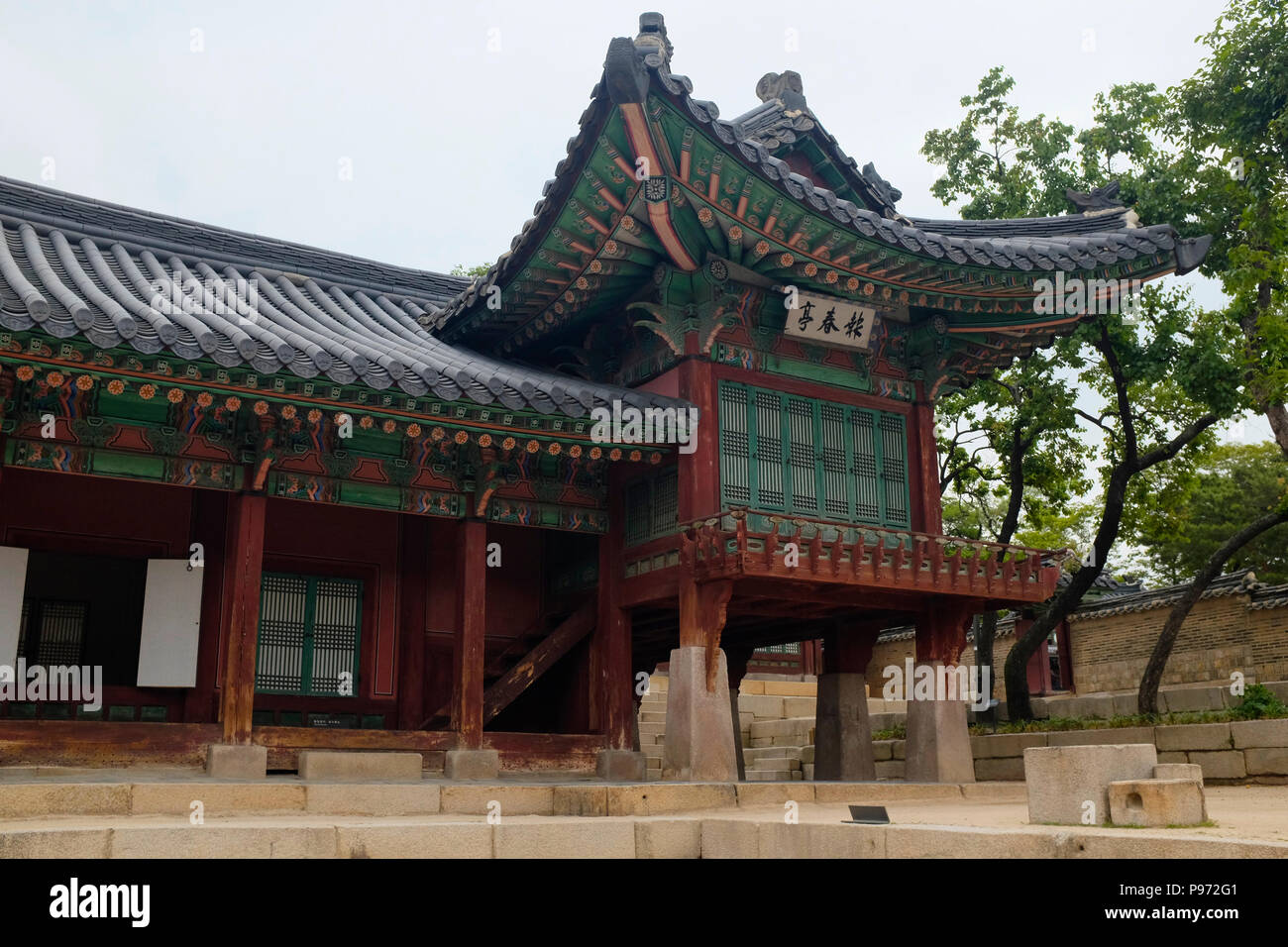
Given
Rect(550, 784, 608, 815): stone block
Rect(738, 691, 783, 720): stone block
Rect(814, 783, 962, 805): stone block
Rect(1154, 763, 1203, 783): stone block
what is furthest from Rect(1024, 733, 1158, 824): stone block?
Rect(738, 691, 783, 720): stone block

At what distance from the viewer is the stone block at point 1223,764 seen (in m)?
15.4

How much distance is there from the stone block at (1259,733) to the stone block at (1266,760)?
63mm

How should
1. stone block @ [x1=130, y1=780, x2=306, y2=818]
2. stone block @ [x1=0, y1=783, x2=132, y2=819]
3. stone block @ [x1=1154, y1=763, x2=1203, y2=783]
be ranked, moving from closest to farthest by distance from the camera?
stone block @ [x1=1154, y1=763, x2=1203, y2=783] → stone block @ [x1=0, y1=783, x2=132, y2=819] → stone block @ [x1=130, y1=780, x2=306, y2=818]

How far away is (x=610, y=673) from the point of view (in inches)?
557

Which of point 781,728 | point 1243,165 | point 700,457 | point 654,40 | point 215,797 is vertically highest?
point 1243,165

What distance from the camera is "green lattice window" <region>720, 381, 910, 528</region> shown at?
13.6 metres

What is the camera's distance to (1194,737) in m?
16.1

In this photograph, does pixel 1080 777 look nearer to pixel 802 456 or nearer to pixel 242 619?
pixel 802 456

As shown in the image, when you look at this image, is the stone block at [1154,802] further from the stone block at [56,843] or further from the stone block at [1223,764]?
the stone block at [1223,764]

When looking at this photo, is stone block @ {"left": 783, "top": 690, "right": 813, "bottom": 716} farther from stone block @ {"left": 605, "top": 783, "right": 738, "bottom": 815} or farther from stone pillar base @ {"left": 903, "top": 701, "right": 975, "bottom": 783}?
stone block @ {"left": 605, "top": 783, "right": 738, "bottom": 815}

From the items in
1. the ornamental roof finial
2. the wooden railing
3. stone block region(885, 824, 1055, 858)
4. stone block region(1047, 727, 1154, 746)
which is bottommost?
stone block region(885, 824, 1055, 858)

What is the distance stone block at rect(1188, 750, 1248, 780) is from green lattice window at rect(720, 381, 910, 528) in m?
5.35

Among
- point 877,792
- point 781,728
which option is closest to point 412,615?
point 877,792

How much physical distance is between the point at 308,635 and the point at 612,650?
3.61 meters
